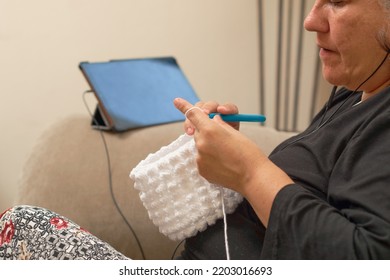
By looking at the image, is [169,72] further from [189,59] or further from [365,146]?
[365,146]

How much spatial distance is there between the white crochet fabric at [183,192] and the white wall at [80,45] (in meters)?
0.99

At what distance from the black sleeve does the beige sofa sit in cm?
60

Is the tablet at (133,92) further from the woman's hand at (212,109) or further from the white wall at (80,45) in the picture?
the woman's hand at (212,109)

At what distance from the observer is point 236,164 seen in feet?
1.97

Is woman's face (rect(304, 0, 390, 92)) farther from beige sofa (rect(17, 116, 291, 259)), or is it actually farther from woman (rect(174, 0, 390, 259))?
beige sofa (rect(17, 116, 291, 259))

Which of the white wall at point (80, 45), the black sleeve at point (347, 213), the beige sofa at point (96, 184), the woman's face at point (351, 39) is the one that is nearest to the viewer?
the black sleeve at point (347, 213)

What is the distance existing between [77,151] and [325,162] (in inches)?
29.8

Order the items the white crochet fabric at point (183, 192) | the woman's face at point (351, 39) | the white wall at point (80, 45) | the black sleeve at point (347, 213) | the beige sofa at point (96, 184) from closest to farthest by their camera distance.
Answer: the black sleeve at point (347, 213) → the woman's face at point (351, 39) → the white crochet fabric at point (183, 192) → the beige sofa at point (96, 184) → the white wall at point (80, 45)

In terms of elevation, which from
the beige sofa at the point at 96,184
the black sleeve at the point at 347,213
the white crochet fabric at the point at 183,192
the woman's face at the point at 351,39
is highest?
the woman's face at the point at 351,39

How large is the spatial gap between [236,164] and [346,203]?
16 centimetres

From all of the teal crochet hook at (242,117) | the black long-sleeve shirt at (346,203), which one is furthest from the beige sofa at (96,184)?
the black long-sleeve shirt at (346,203)

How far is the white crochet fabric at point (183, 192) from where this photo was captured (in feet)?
2.35
